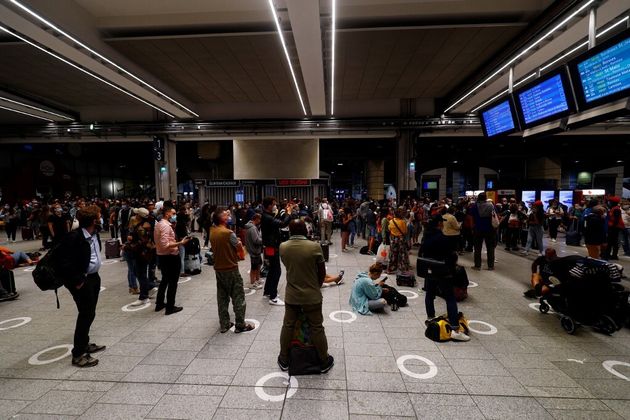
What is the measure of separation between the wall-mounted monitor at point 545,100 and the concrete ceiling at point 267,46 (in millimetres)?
1902

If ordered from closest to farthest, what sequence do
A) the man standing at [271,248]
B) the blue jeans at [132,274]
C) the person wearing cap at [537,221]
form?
1. the man standing at [271,248]
2. the blue jeans at [132,274]
3. the person wearing cap at [537,221]

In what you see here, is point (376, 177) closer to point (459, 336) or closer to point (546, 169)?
point (546, 169)

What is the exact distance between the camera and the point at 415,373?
287cm

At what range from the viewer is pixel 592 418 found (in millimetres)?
2258

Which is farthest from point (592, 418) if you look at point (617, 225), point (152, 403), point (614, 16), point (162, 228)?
point (617, 225)

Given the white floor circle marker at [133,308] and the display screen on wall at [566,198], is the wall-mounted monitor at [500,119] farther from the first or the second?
the display screen on wall at [566,198]

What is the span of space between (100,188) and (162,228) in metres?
25.7

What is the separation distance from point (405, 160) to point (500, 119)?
603 centimetres

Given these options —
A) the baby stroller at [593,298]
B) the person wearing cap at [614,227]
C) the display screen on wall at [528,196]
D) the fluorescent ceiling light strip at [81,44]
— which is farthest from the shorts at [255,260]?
the display screen on wall at [528,196]

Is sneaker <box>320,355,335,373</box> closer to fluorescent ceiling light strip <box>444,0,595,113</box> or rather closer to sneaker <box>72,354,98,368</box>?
sneaker <box>72,354,98,368</box>

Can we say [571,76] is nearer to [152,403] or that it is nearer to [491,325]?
[491,325]

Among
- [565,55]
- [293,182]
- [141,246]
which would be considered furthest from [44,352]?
[293,182]

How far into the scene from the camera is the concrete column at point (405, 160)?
41.0 feet

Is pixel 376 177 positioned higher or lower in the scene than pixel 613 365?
higher
